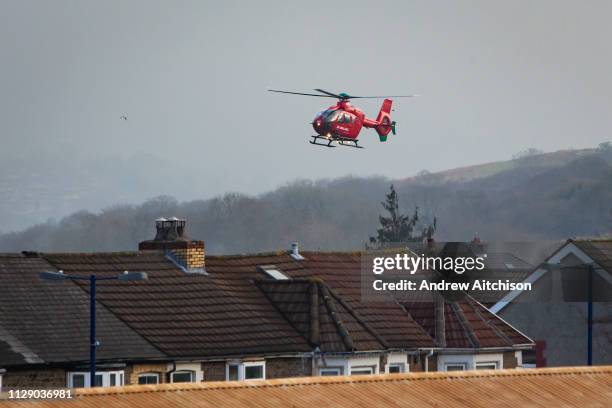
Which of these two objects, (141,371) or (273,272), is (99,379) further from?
(273,272)

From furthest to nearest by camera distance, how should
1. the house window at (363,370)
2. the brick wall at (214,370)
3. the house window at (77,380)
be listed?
1. the house window at (363,370)
2. the brick wall at (214,370)
3. the house window at (77,380)

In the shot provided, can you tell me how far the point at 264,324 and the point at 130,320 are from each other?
527 centimetres

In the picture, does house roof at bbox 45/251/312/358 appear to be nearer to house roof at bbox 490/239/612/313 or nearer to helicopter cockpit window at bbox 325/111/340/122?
house roof at bbox 490/239/612/313

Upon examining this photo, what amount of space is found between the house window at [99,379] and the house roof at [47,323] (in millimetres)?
601

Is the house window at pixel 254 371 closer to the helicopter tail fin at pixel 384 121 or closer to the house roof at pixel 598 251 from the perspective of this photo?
the house roof at pixel 598 251

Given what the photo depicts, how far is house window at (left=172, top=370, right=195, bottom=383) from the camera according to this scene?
67375mm

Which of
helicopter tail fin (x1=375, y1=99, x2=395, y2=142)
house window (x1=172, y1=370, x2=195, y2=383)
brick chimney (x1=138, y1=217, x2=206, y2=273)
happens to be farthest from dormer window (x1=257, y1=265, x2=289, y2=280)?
helicopter tail fin (x1=375, y1=99, x2=395, y2=142)

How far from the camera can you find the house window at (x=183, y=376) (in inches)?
2653

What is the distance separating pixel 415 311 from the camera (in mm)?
80312

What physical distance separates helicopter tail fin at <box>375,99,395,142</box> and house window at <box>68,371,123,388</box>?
58.1 m

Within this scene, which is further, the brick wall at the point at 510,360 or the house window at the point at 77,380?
the brick wall at the point at 510,360

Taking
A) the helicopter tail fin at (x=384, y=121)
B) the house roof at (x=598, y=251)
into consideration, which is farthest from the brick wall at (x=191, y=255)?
the helicopter tail fin at (x=384, y=121)

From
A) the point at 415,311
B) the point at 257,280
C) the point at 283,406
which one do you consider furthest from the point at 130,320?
A: the point at 283,406

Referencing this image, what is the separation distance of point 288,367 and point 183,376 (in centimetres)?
467
